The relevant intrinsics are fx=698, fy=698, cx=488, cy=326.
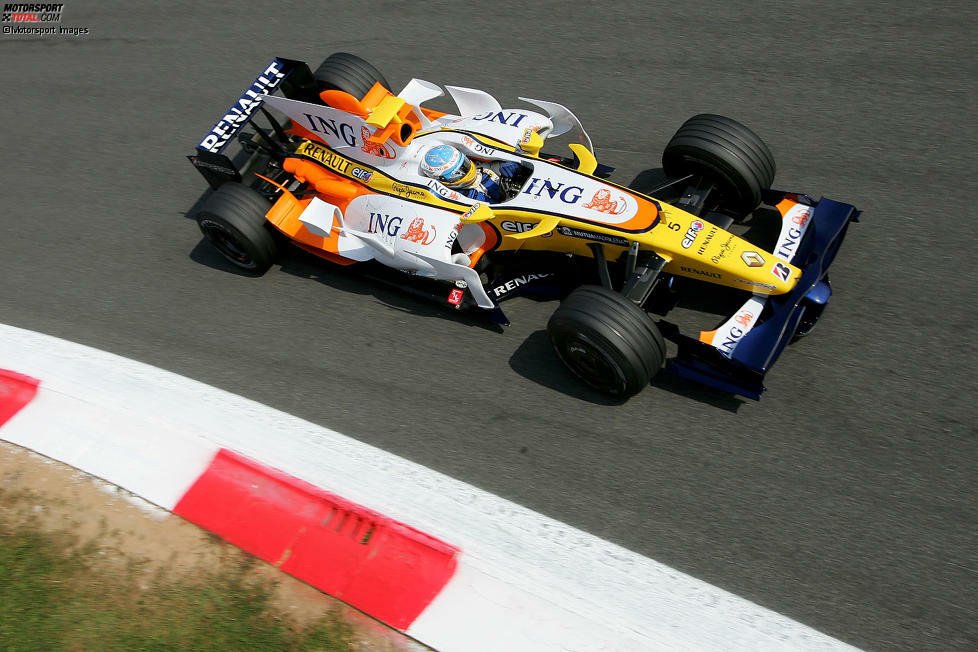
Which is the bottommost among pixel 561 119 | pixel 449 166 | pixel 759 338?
pixel 759 338

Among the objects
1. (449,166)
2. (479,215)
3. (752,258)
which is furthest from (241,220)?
(752,258)

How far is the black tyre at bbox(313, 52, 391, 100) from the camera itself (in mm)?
7129

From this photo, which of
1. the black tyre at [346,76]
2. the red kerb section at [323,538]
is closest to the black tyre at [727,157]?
the black tyre at [346,76]

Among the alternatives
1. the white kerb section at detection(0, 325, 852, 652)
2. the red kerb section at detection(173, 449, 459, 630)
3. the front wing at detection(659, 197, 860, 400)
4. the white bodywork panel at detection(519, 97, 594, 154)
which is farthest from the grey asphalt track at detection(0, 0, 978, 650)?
the white bodywork panel at detection(519, 97, 594, 154)

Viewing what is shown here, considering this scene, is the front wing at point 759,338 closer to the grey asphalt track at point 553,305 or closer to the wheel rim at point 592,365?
the grey asphalt track at point 553,305

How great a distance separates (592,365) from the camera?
5145 mm

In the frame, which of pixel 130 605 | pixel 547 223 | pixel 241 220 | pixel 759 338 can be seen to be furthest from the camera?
pixel 241 220

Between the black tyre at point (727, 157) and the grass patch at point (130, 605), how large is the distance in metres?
4.39

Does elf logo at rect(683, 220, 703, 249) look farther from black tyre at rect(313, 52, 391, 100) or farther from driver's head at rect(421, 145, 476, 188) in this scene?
black tyre at rect(313, 52, 391, 100)

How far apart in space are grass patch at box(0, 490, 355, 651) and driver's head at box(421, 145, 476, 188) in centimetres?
328

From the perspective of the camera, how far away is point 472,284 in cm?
551

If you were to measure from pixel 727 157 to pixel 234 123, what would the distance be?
437 centimetres

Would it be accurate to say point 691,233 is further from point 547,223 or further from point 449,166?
point 449,166

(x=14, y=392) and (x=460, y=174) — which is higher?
(x=460, y=174)
